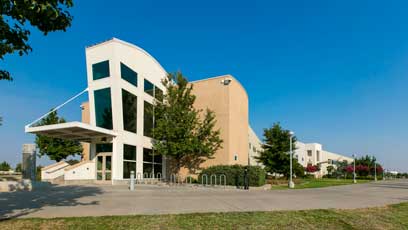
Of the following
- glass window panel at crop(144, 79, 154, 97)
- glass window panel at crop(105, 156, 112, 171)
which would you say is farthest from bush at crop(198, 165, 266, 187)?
glass window panel at crop(144, 79, 154, 97)

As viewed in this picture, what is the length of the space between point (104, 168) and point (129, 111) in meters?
5.30

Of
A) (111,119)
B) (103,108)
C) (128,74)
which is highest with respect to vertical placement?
(128,74)

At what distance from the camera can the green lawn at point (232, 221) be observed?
6859mm

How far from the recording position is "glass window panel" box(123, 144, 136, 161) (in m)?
25.1

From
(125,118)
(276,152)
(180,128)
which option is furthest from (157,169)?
(276,152)

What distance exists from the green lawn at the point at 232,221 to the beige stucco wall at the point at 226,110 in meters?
20.1

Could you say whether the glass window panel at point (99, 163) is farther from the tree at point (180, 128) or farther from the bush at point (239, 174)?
the bush at point (239, 174)

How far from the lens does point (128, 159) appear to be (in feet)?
83.8

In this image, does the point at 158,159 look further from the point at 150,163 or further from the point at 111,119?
the point at 111,119

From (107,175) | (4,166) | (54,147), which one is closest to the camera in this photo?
(107,175)

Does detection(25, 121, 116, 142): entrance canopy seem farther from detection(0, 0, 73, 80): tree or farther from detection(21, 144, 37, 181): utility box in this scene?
detection(0, 0, 73, 80): tree

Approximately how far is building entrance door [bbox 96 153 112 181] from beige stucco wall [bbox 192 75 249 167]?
889 centimetres

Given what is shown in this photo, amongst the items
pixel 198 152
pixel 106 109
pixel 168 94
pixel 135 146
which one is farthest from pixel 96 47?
pixel 198 152

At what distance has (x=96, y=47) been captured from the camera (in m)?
25.0
